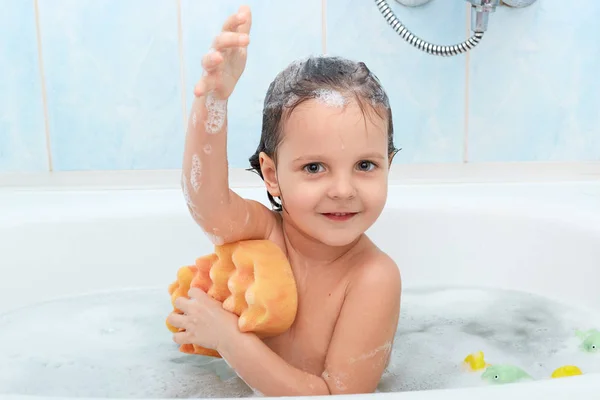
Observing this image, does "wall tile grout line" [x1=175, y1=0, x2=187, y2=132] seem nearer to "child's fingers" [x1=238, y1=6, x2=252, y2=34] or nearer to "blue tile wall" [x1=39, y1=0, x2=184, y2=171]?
"blue tile wall" [x1=39, y1=0, x2=184, y2=171]

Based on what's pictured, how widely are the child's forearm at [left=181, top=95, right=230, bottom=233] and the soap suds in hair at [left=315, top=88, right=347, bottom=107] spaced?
0.12 metres

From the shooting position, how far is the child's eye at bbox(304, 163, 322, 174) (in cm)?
87

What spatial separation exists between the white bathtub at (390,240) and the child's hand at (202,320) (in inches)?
17.8

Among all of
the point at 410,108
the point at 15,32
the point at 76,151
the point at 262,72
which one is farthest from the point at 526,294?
the point at 15,32

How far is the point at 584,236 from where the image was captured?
1.29 metres

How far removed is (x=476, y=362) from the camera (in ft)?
3.55

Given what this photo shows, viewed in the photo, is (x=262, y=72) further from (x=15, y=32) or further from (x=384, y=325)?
(x=384, y=325)

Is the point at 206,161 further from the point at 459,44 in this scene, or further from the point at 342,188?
the point at 459,44

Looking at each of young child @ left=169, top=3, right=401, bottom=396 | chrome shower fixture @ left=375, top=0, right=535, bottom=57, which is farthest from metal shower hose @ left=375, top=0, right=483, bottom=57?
young child @ left=169, top=3, right=401, bottom=396

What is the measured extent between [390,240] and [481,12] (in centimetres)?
48

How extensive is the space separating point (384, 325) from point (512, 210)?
594mm

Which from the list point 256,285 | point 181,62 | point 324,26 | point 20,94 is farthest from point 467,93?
point 20,94

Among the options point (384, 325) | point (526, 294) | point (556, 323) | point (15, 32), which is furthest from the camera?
point (15, 32)

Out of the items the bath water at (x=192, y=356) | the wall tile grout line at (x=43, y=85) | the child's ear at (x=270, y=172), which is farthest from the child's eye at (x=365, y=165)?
the wall tile grout line at (x=43, y=85)
